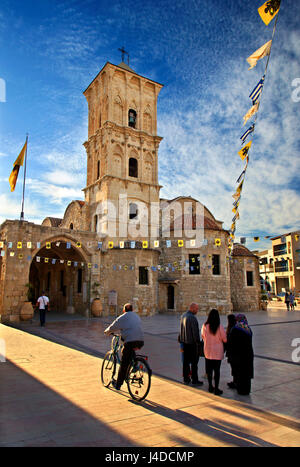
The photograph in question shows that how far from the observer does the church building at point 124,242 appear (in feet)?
60.4

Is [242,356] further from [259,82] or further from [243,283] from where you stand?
[243,283]

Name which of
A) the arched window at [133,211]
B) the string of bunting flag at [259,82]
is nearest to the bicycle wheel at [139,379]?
the string of bunting flag at [259,82]

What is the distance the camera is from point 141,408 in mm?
4723

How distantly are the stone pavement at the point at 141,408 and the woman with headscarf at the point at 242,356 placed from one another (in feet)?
0.74

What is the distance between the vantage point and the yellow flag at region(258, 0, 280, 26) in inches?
188

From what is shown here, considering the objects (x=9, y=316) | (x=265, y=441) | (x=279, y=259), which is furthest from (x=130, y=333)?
(x=279, y=259)

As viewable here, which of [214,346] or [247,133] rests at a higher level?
[247,133]

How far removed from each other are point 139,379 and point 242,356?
1900 mm

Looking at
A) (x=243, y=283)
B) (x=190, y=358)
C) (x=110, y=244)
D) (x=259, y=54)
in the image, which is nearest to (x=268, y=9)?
(x=259, y=54)

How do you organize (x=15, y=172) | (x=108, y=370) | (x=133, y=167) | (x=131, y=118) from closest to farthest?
(x=108, y=370) → (x=15, y=172) → (x=133, y=167) → (x=131, y=118)

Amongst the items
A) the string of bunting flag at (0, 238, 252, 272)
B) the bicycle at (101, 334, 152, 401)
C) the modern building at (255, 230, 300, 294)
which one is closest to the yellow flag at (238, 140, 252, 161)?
the bicycle at (101, 334, 152, 401)

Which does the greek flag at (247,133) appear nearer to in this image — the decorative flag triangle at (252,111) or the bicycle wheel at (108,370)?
the decorative flag triangle at (252,111)

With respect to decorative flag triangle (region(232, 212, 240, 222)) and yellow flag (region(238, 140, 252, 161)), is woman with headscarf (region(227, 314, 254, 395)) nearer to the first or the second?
yellow flag (region(238, 140, 252, 161))

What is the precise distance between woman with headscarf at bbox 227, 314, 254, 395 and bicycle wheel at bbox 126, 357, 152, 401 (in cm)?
166
